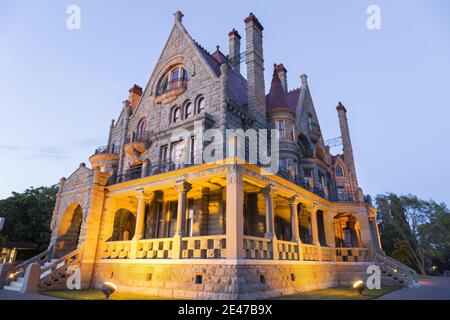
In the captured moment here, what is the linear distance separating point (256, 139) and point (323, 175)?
10.1 m

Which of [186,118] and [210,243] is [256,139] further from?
[210,243]

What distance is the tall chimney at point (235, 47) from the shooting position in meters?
26.7

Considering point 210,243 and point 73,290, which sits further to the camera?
point 73,290

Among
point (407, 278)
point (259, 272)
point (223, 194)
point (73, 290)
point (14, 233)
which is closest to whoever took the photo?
point (259, 272)

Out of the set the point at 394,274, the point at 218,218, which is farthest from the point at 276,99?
the point at 394,274

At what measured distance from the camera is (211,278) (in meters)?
12.1

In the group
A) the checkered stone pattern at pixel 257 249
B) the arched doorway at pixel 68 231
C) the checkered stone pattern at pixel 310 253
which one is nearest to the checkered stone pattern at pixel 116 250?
the arched doorway at pixel 68 231

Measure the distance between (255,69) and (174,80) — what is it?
6260 mm

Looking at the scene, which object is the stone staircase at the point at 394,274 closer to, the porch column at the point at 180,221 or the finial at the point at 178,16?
the porch column at the point at 180,221

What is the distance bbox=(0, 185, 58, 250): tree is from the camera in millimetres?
35438

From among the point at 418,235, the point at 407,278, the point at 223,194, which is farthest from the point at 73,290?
the point at 418,235

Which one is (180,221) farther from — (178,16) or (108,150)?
(178,16)

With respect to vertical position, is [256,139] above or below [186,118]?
below

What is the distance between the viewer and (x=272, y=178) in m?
16.1
